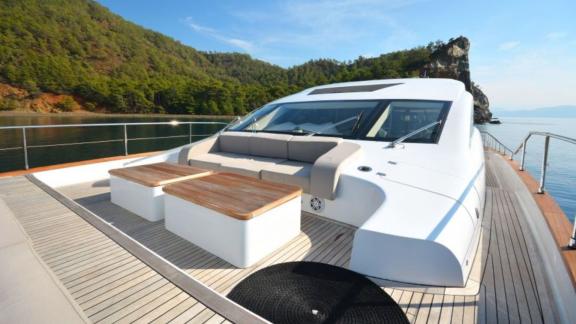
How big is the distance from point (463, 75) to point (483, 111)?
797 cm

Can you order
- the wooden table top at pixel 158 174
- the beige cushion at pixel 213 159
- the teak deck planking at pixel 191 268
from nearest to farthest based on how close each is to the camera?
the teak deck planking at pixel 191 268 → the wooden table top at pixel 158 174 → the beige cushion at pixel 213 159

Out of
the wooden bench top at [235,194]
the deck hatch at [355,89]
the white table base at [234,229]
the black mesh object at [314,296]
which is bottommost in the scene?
the black mesh object at [314,296]

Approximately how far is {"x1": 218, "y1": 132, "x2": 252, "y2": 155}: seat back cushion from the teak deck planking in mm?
1341

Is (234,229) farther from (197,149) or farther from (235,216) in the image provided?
(197,149)

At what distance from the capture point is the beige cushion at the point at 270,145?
300 cm

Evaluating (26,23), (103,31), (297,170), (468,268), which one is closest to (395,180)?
(468,268)

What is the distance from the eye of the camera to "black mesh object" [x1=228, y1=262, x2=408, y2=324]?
1227mm

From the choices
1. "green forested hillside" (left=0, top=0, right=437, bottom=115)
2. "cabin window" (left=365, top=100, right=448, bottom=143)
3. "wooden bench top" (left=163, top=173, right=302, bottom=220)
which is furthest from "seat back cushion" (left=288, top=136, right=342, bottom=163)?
"green forested hillside" (left=0, top=0, right=437, bottom=115)

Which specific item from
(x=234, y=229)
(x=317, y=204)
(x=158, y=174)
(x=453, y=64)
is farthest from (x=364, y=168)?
(x=453, y=64)

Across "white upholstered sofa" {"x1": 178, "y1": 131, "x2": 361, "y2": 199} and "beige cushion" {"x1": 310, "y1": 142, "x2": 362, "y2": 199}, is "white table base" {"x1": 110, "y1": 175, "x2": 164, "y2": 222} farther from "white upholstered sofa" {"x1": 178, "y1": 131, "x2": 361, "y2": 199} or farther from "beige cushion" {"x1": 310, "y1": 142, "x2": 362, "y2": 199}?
"beige cushion" {"x1": 310, "y1": 142, "x2": 362, "y2": 199}

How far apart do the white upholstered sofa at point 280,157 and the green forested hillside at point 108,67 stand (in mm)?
32281

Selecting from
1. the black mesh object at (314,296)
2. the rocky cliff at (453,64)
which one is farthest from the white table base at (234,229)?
the rocky cliff at (453,64)

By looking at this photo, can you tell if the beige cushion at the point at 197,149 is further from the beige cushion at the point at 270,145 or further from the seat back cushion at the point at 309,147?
the seat back cushion at the point at 309,147

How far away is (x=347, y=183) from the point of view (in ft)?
7.01
